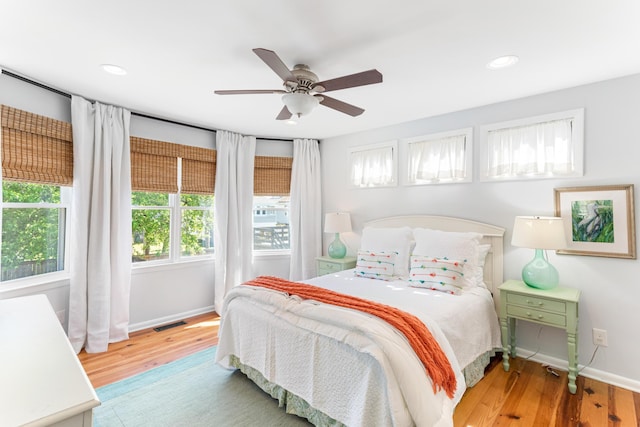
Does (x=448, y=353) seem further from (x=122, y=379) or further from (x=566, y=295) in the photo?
(x=122, y=379)

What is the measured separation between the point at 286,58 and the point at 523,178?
2.42 meters

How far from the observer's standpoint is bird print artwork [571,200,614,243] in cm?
249

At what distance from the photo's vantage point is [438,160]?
3.46 m

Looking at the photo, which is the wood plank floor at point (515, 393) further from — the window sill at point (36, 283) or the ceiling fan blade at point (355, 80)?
the ceiling fan blade at point (355, 80)

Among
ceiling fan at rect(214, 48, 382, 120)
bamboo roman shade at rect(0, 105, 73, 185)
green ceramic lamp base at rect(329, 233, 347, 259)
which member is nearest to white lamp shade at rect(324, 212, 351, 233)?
green ceramic lamp base at rect(329, 233, 347, 259)

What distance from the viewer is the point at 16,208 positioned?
273cm

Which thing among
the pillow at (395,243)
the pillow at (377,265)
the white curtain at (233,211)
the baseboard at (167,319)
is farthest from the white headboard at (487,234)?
the baseboard at (167,319)

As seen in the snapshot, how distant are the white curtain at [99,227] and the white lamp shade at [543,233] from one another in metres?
3.88

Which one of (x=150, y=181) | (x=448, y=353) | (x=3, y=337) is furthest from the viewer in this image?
(x=150, y=181)

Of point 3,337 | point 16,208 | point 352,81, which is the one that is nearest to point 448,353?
point 352,81

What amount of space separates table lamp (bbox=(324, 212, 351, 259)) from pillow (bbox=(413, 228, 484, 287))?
122 cm

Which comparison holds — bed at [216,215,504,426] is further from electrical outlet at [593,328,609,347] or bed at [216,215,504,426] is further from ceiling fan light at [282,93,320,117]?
ceiling fan light at [282,93,320,117]

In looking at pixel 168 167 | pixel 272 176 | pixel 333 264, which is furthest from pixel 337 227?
pixel 168 167

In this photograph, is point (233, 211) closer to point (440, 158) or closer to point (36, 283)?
point (36, 283)
